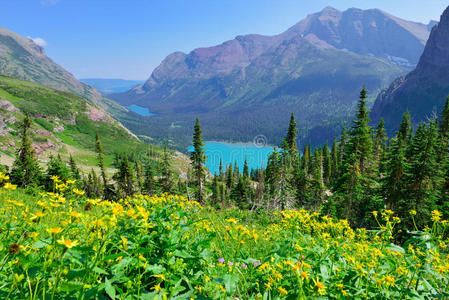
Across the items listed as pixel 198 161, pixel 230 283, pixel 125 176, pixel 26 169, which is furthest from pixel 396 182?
pixel 125 176

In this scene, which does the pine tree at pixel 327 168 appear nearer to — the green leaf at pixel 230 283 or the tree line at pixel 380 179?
the tree line at pixel 380 179

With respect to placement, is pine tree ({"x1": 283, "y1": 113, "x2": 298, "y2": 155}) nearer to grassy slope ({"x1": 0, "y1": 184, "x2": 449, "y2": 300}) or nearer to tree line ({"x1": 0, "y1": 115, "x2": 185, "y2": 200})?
tree line ({"x1": 0, "y1": 115, "x2": 185, "y2": 200})

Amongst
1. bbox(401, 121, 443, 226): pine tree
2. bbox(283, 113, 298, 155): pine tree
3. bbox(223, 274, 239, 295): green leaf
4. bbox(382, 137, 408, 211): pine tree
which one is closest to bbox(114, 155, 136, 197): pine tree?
bbox(283, 113, 298, 155): pine tree

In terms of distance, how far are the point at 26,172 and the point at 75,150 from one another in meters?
184

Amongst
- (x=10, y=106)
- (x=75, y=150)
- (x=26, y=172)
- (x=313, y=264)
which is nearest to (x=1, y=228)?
(x=313, y=264)

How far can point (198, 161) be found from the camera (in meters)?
38.6

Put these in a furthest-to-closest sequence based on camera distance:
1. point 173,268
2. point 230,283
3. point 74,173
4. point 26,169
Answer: point 74,173, point 26,169, point 173,268, point 230,283

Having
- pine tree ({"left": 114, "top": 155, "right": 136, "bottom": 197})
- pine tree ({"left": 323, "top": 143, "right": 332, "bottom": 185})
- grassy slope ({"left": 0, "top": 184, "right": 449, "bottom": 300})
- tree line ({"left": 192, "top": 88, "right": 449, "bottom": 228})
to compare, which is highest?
grassy slope ({"left": 0, "top": 184, "right": 449, "bottom": 300})

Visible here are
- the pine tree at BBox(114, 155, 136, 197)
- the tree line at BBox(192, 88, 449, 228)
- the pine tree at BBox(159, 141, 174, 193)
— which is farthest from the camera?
the pine tree at BBox(114, 155, 136, 197)

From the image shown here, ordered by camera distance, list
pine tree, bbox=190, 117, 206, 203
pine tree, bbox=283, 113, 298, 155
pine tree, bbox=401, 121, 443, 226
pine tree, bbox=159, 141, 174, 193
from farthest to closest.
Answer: pine tree, bbox=159, 141, 174, 193
pine tree, bbox=190, 117, 206, 203
pine tree, bbox=283, 113, 298, 155
pine tree, bbox=401, 121, 443, 226

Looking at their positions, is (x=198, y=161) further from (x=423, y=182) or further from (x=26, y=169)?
(x=423, y=182)

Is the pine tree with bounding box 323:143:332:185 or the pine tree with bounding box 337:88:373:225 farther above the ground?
the pine tree with bounding box 337:88:373:225

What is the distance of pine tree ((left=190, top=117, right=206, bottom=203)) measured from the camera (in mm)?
37344

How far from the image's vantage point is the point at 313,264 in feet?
9.68
